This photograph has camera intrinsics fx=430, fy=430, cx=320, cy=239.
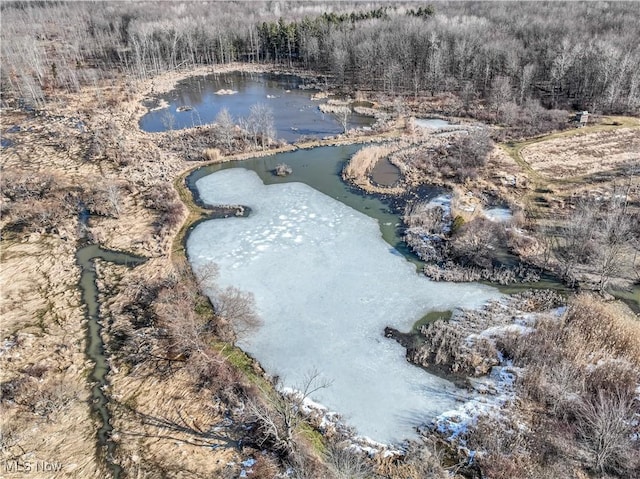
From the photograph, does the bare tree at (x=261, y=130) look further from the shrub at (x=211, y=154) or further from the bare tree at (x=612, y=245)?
the bare tree at (x=612, y=245)

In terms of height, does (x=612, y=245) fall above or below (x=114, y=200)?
above

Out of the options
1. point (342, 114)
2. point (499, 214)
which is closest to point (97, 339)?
point (499, 214)

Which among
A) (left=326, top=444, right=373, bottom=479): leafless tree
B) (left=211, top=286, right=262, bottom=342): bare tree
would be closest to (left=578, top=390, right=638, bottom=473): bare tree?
(left=326, top=444, right=373, bottom=479): leafless tree

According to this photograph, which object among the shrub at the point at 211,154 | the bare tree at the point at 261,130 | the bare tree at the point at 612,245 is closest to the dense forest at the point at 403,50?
the bare tree at the point at 261,130

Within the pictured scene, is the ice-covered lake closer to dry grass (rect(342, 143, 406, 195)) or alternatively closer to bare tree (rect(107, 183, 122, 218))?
dry grass (rect(342, 143, 406, 195))

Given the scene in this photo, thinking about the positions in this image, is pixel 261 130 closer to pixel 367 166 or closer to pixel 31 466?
pixel 367 166

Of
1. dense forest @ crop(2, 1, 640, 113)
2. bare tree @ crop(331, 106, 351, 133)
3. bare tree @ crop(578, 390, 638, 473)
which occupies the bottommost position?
bare tree @ crop(578, 390, 638, 473)

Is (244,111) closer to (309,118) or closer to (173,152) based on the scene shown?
(309,118)
